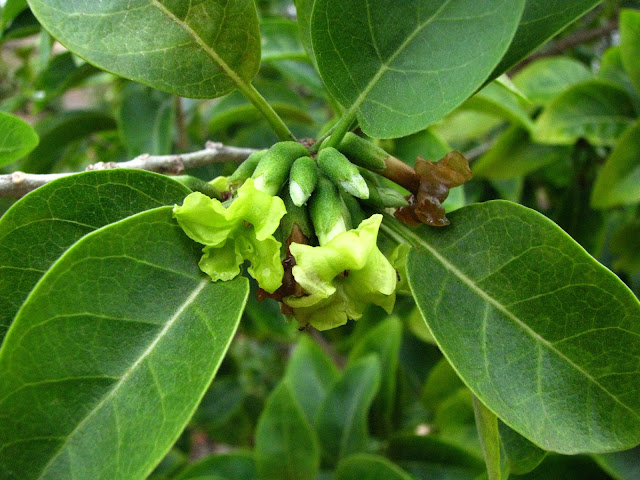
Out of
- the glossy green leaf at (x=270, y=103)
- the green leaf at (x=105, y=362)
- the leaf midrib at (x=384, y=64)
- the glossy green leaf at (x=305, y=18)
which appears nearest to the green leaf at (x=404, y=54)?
the leaf midrib at (x=384, y=64)

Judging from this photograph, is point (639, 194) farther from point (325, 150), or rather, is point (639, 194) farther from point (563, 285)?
point (325, 150)

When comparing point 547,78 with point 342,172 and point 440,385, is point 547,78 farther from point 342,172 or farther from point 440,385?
point 342,172

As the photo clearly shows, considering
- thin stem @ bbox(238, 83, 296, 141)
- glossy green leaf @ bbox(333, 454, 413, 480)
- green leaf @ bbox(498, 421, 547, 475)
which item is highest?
thin stem @ bbox(238, 83, 296, 141)

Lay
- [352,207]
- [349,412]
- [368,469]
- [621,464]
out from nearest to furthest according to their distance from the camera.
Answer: [352,207] → [621,464] → [368,469] → [349,412]

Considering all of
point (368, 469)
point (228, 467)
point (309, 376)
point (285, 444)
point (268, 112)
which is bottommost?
point (309, 376)

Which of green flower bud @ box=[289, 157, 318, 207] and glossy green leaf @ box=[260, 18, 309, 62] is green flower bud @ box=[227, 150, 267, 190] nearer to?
green flower bud @ box=[289, 157, 318, 207]

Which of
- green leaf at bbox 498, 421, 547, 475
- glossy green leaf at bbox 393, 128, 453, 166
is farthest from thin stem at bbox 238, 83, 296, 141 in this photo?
green leaf at bbox 498, 421, 547, 475

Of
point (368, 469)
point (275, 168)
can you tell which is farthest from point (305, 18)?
point (368, 469)
